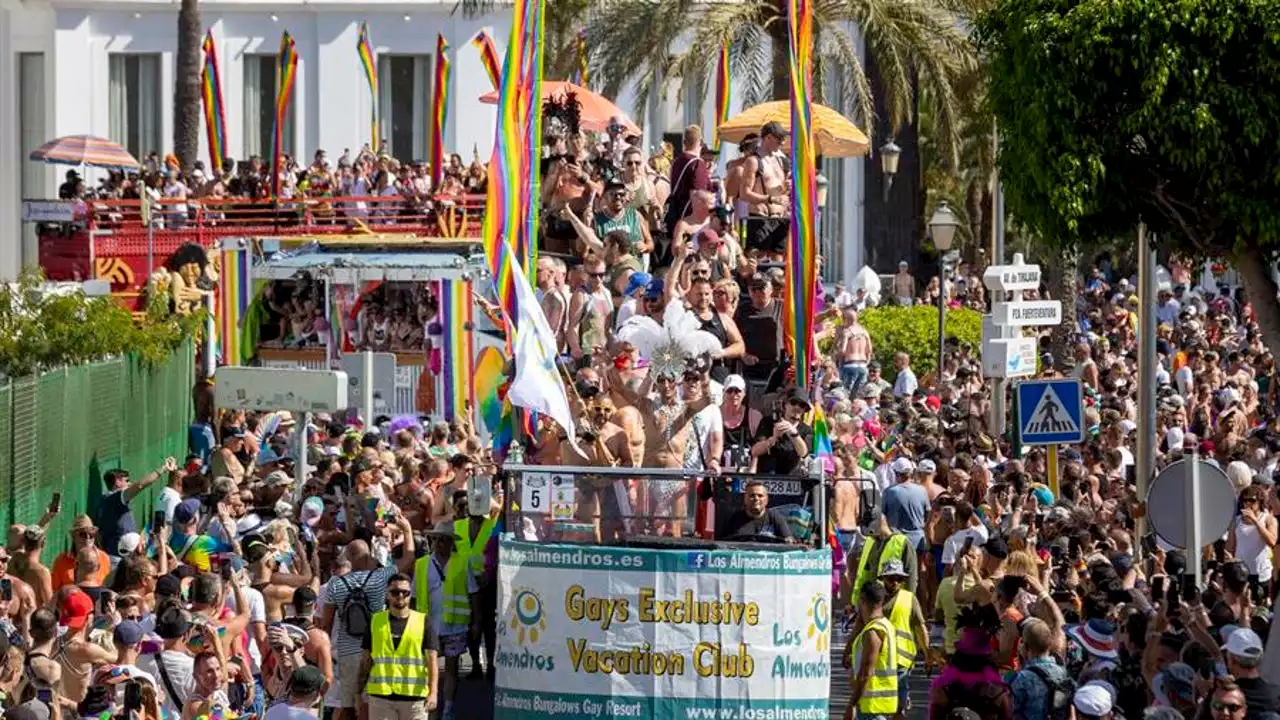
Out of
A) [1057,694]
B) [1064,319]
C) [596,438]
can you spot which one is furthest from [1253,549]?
[1064,319]

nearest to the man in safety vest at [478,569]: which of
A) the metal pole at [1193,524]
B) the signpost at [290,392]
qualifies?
the signpost at [290,392]

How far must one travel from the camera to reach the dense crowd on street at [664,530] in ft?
46.6

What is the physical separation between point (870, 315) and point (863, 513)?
2129cm

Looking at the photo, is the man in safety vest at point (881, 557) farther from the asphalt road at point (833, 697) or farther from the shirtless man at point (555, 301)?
the shirtless man at point (555, 301)

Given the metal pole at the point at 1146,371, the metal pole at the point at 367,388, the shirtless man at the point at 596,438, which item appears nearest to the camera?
the shirtless man at the point at 596,438

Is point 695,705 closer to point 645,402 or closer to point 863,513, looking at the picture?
point 645,402

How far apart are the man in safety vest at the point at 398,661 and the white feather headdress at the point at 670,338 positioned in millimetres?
4390

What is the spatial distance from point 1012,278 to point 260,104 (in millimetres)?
30915

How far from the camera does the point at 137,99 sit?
51562mm

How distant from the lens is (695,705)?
14570 millimetres

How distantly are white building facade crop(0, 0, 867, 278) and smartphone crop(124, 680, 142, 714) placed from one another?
3822cm

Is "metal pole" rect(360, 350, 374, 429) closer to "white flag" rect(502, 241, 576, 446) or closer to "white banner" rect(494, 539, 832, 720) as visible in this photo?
"white flag" rect(502, 241, 576, 446)

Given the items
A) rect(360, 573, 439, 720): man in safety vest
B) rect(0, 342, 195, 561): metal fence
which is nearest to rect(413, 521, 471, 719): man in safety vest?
rect(360, 573, 439, 720): man in safety vest

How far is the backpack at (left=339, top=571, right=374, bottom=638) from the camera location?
15.8m
